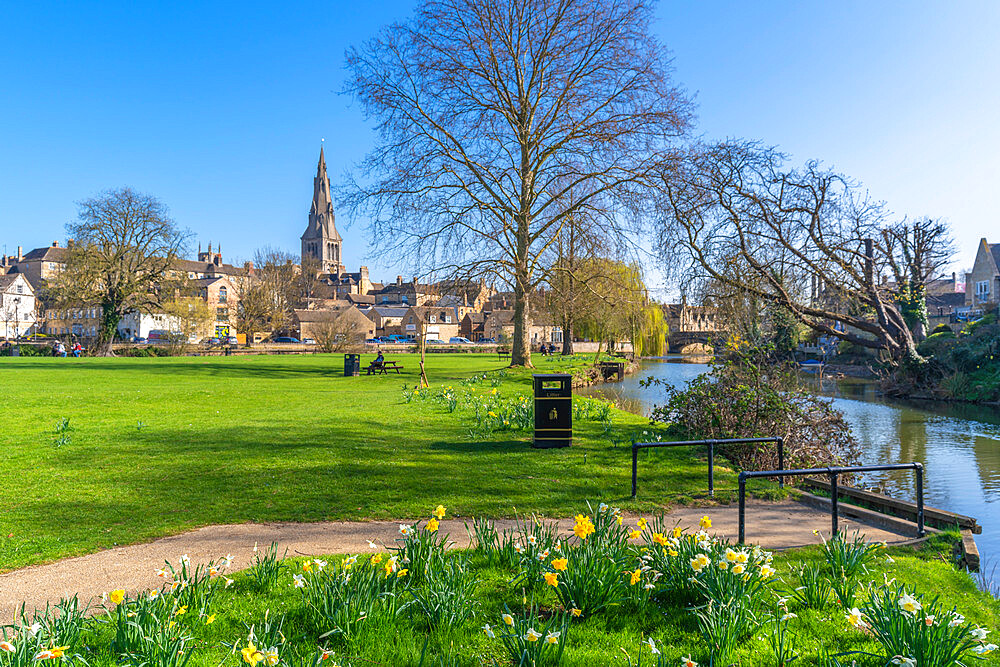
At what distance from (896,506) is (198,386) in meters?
23.1

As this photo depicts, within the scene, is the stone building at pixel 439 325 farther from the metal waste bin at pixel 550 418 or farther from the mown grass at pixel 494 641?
the mown grass at pixel 494 641

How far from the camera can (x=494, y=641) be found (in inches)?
160

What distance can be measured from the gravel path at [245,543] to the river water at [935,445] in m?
2.26

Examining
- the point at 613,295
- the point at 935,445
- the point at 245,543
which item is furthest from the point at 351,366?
the point at 245,543

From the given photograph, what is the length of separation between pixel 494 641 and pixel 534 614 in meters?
0.37

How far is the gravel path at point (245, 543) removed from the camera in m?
5.05

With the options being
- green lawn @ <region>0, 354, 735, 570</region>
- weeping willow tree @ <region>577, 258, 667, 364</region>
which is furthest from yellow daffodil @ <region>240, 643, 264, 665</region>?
weeping willow tree @ <region>577, 258, 667, 364</region>

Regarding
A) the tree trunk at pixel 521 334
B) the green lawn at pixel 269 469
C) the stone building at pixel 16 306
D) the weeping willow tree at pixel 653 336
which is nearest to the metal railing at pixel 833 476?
the green lawn at pixel 269 469

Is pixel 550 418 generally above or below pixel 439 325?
below

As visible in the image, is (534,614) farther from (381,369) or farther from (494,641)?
(381,369)

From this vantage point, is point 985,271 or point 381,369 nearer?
point 381,369

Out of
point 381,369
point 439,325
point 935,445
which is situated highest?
point 439,325

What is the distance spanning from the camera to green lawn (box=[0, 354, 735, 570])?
23.5ft

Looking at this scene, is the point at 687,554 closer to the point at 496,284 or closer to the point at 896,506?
the point at 896,506
